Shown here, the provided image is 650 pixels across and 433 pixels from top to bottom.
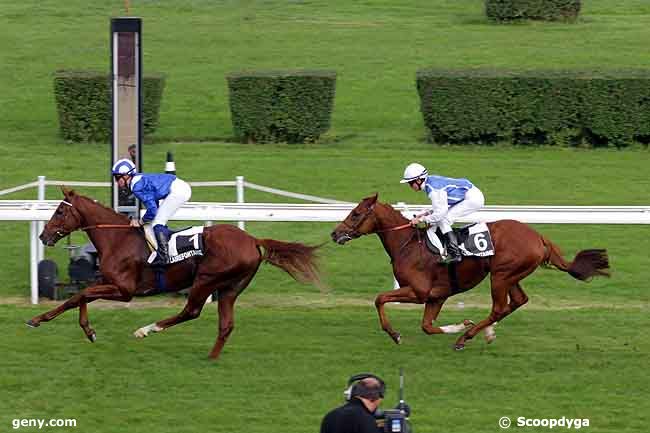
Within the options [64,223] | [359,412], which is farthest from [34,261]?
[359,412]

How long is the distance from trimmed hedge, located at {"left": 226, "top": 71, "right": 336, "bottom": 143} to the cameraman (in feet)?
37.1

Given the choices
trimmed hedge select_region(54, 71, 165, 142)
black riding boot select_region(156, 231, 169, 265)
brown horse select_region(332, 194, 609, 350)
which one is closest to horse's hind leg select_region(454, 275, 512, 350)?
brown horse select_region(332, 194, 609, 350)

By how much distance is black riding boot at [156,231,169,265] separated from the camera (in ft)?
33.8

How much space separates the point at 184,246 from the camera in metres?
10.3

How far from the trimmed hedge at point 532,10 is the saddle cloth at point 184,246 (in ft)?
50.3

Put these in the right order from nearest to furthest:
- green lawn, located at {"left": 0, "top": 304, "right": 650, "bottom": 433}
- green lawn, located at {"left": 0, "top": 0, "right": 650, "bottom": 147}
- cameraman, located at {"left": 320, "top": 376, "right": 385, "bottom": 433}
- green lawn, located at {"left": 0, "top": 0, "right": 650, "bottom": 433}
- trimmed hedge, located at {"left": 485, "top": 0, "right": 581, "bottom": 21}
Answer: cameraman, located at {"left": 320, "top": 376, "right": 385, "bottom": 433}
green lawn, located at {"left": 0, "top": 304, "right": 650, "bottom": 433}
green lawn, located at {"left": 0, "top": 0, "right": 650, "bottom": 433}
green lawn, located at {"left": 0, "top": 0, "right": 650, "bottom": 147}
trimmed hedge, located at {"left": 485, "top": 0, "right": 581, "bottom": 21}

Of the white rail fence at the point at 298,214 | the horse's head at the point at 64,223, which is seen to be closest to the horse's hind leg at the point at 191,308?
the horse's head at the point at 64,223

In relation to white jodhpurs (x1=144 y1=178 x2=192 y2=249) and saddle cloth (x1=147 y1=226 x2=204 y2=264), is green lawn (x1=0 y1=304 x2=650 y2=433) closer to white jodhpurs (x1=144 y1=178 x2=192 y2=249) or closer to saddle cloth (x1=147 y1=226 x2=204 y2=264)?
saddle cloth (x1=147 y1=226 x2=204 y2=264)

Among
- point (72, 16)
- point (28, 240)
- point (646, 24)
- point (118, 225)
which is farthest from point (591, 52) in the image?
point (118, 225)

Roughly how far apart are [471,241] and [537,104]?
7681mm

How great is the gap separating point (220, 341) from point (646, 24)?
54.8 feet

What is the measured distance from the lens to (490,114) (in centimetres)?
1789

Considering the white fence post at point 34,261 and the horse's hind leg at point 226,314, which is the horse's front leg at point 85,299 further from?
the white fence post at point 34,261

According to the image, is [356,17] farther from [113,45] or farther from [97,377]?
[97,377]
